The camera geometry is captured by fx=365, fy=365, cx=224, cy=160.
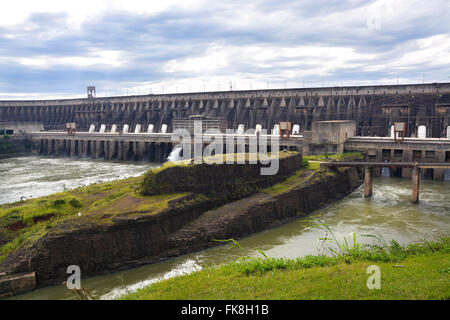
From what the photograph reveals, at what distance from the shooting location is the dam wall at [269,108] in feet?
149

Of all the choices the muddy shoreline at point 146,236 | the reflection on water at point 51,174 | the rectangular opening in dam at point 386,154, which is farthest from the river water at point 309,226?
the rectangular opening in dam at point 386,154

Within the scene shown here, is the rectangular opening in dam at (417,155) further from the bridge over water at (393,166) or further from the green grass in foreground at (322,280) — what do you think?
the green grass in foreground at (322,280)

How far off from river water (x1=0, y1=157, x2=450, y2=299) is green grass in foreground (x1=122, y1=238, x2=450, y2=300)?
3.81m

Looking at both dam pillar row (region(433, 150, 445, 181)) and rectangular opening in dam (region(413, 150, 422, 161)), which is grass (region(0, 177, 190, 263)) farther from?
dam pillar row (region(433, 150, 445, 181))

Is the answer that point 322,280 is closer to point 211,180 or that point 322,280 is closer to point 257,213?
point 257,213

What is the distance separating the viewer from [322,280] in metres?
10.4

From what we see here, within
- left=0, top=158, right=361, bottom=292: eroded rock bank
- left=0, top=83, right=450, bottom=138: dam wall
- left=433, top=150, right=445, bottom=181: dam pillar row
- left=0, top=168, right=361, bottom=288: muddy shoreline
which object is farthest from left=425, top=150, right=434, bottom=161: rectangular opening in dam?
left=0, top=168, right=361, bottom=288: muddy shoreline

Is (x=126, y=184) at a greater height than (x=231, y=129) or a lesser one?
lesser

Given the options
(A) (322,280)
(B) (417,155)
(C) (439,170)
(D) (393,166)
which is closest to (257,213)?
(A) (322,280)

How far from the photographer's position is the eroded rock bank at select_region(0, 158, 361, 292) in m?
14.4
